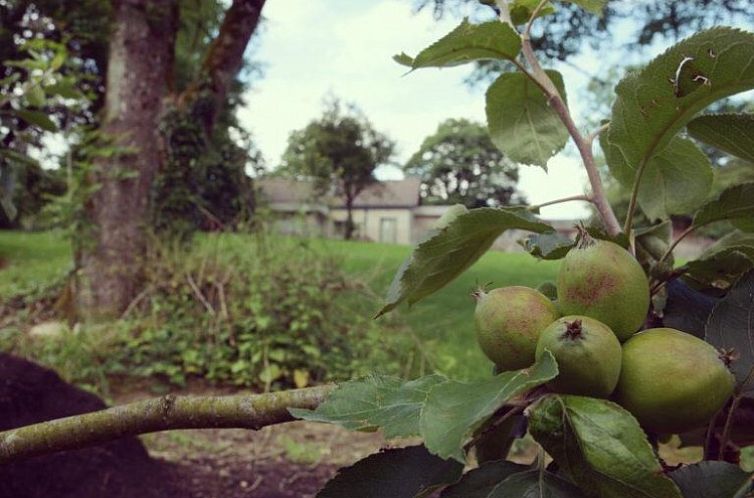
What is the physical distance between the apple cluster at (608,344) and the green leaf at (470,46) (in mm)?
235

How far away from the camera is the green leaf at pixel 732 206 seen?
0.52 meters

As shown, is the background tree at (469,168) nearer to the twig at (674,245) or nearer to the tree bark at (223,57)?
the twig at (674,245)

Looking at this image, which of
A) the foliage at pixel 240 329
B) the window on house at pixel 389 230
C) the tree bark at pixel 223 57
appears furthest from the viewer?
the window on house at pixel 389 230

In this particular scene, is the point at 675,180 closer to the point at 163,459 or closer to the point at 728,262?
the point at 728,262

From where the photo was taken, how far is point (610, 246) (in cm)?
43

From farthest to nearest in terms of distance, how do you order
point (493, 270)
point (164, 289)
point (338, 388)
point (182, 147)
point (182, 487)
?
point (493, 270)
point (182, 147)
point (164, 289)
point (182, 487)
point (338, 388)

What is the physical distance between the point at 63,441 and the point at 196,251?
5.22 metres

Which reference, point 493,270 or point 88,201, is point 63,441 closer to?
point 88,201

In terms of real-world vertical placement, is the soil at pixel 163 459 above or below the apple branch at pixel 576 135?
below

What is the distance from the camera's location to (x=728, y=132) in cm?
50

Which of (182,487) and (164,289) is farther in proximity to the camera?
(164,289)

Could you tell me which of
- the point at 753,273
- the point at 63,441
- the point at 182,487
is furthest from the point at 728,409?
the point at 182,487

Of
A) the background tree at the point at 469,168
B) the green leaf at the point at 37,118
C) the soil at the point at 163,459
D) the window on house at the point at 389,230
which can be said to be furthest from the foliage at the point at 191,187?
the green leaf at the point at 37,118

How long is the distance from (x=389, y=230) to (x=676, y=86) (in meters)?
8.37
